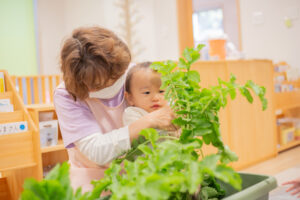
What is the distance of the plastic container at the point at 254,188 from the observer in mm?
523

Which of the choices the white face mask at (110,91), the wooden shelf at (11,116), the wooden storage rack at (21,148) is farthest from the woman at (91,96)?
the wooden shelf at (11,116)

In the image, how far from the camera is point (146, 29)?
4648 mm

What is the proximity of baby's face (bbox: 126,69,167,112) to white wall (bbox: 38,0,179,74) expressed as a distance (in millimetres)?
3252

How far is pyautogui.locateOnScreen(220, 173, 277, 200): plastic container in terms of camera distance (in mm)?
523

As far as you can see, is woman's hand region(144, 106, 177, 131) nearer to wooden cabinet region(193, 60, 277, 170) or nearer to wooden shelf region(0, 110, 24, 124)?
wooden shelf region(0, 110, 24, 124)

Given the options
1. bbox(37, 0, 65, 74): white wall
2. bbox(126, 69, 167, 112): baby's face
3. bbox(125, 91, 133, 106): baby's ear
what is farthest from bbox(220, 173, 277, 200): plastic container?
bbox(37, 0, 65, 74): white wall

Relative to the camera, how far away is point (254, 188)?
0.55 meters

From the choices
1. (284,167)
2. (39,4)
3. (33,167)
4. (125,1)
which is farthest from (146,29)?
(33,167)

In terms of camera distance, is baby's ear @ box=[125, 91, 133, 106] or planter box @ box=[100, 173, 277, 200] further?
baby's ear @ box=[125, 91, 133, 106]

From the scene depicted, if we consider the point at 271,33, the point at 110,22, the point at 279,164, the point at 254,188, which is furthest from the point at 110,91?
the point at 110,22

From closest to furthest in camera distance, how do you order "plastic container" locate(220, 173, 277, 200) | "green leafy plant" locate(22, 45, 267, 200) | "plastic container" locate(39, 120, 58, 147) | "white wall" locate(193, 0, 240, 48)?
1. "green leafy plant" locate(22, 45, 267, 200)
2. "plastic container" locate(220, 173, 277, 200)
3. "plastic container" locate(39, 120, 58, 147)
4. "white wall" locate(193, 0, 240, 48)

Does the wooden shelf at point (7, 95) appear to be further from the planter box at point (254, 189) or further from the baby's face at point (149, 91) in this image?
the planter box at point (254, 189)

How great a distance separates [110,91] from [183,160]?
25.7 inches

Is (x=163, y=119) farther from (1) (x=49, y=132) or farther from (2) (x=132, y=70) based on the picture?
(1) (x=49, y=132)
